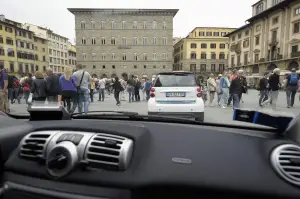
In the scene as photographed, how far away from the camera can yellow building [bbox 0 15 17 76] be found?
181 ft

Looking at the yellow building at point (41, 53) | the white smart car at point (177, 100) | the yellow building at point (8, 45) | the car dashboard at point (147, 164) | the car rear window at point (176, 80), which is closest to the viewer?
the car dashboard at point (147, 164)

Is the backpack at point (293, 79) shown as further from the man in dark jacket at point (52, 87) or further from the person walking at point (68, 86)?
the man in dark jacket at point (52, 87)

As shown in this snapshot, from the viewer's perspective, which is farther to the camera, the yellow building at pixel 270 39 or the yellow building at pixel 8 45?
the yellow building at pixel 8 45

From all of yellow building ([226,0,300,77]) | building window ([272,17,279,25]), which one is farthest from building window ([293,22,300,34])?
building window ([272,17,279,25])

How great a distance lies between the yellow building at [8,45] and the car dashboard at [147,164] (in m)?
65.5

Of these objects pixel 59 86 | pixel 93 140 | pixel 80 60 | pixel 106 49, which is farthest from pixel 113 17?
pixel 93 140

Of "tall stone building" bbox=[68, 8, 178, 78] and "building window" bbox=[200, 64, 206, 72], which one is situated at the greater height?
"tall stone building" bbox=[68, 8, 178, 78]

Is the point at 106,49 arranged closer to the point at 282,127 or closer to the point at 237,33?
the point at 237,33

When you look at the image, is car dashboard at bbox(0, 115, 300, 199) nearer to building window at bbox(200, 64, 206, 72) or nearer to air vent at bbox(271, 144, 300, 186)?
air vent at bbox(271, 144, 300, 186)

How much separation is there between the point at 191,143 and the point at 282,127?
0.64 meters

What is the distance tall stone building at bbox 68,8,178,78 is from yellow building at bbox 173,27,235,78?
15.2 m

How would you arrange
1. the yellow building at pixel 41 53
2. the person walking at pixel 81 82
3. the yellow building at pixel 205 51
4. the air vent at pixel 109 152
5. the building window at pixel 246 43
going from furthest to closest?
the yellow building at pixel 205 51, the yellow building at pixel 41 53, the building window at pixel 246 43, the person walking at pixel 81 82, the air vent at pixel 109 152

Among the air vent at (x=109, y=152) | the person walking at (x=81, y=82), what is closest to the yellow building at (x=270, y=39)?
the person walking at (x=81, y=82)

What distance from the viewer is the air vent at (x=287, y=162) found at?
3.27ft
